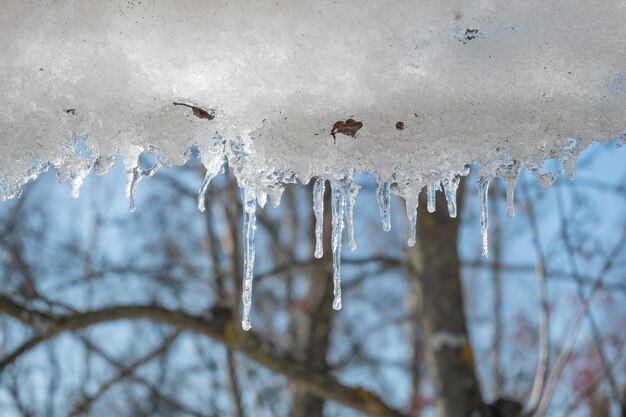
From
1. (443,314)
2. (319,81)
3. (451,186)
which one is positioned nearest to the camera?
(319,81)

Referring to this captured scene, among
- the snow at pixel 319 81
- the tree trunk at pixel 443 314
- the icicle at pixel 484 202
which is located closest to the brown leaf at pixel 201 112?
the snow at pixel 319 81

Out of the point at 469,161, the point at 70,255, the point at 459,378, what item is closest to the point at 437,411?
the point at 459,378

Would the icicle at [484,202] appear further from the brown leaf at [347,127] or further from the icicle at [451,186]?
the brown leaf at [347,127]

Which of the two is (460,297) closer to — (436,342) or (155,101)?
(436,342)

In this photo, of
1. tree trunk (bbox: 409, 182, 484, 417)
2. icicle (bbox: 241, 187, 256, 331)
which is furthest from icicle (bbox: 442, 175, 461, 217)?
tree trunk (bbox: 409, 182, 484, 417)

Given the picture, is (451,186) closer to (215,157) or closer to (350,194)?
(350,194)

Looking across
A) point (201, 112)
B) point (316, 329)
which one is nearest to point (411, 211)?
point (201, 112)

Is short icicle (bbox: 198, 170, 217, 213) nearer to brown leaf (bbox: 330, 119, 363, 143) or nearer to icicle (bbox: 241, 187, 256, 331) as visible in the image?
icicle (bbox: 241, 187, 256, 331)
